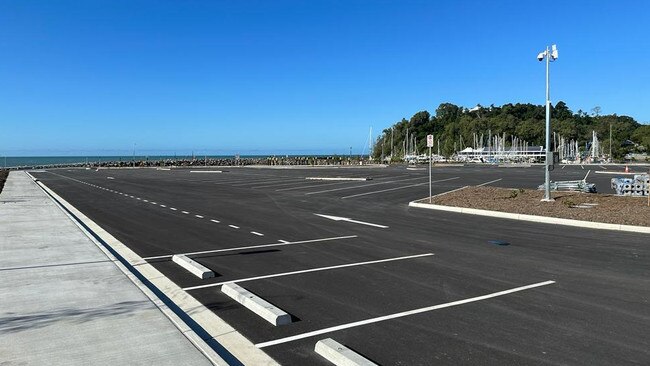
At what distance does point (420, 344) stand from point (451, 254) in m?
4.73

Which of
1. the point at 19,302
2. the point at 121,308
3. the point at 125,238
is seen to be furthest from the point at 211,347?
A: the point at 125,238

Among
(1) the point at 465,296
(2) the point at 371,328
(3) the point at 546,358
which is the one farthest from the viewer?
(1) the point at 465,296

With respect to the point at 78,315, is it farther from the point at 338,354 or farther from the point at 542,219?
the point at 542,219

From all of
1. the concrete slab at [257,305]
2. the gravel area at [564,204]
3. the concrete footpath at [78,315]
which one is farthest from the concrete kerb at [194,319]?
the gravel area at [564,204]

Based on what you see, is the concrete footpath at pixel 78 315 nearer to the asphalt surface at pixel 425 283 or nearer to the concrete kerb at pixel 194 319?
the concrete kerb at pixel 194 319

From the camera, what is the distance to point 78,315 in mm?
5578

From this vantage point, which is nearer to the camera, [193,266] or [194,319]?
[194,319]

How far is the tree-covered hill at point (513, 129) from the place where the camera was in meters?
125

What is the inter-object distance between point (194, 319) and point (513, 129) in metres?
149

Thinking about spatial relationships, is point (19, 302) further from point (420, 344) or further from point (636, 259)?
point (636, 259)

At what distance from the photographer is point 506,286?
7.15m

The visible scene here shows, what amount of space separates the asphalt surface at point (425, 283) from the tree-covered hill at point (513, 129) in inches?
4121

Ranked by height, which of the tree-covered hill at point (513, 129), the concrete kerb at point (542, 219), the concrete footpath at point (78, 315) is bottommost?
the concrete kerb at point (542, 219)

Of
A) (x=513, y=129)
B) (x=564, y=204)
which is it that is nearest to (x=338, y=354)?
(x=564, y=204)
